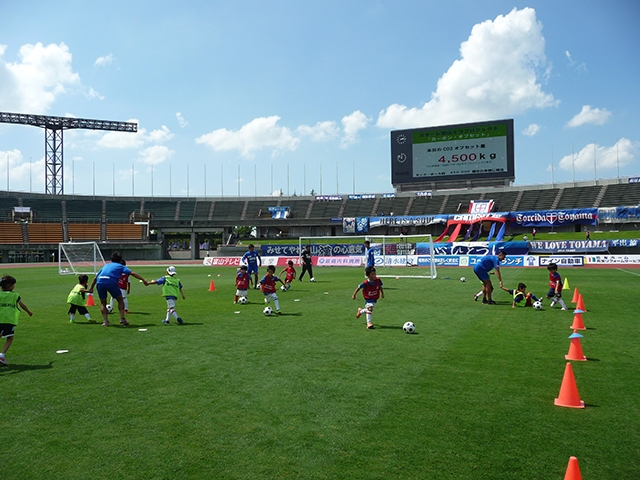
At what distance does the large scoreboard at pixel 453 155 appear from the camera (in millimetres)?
56656

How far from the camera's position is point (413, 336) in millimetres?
11180

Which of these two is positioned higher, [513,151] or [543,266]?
[513,151]

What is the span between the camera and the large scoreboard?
186ft

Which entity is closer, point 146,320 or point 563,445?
point 563,445

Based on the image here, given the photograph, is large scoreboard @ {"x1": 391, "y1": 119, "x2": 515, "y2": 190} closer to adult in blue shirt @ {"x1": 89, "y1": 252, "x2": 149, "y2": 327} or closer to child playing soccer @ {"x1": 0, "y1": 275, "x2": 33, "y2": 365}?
adult in blue shirt @ {"x1": 89, "y1": 252, "x2": 149, "y2": 327}

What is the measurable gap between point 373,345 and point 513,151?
5261cm

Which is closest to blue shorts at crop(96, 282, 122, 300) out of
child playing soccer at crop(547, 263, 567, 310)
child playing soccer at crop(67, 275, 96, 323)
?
child playing soccer at crop(67, 275, 96, 323)

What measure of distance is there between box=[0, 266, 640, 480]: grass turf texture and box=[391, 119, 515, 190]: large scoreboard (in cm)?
4733

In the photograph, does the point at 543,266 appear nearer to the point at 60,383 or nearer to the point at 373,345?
the point at 373,345

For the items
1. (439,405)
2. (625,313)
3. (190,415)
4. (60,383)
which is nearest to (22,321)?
(60,383)

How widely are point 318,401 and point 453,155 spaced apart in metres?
55.8

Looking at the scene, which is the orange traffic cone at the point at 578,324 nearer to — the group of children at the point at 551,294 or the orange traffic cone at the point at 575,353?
the orange traffic cone at the point at 575,353

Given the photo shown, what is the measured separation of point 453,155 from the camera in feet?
192

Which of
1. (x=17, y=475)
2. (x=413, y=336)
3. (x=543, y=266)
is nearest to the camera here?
(x=17, y=475)
